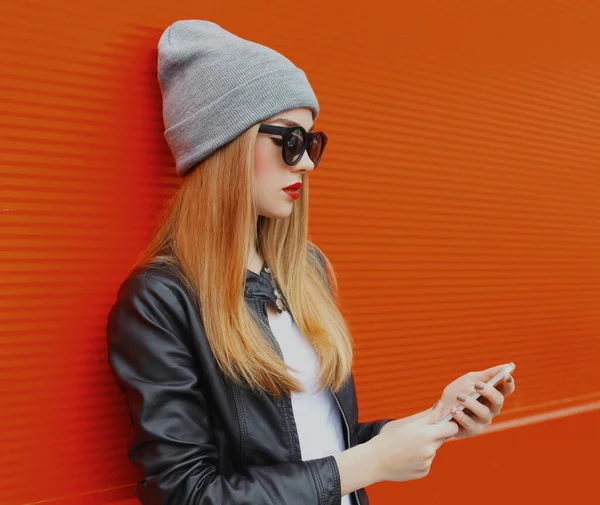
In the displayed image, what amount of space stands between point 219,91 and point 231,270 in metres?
0.46

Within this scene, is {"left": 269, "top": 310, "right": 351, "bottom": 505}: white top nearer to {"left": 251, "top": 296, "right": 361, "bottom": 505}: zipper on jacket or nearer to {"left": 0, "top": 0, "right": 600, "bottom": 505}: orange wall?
{"left": 251, "top": 296, "right": 361, "bottom": 505}: zipper on jacket

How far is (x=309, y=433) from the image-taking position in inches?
70.1

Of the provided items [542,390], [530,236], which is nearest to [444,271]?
[530,236]

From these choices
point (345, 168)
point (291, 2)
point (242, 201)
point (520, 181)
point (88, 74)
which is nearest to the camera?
point (242, 201)

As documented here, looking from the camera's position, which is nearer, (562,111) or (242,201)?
(242,201)

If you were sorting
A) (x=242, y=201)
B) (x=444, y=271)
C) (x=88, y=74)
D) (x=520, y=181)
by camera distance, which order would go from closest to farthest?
(x=242, y=201) → (x=88, y=74) → (x=444, y=271) → (x=520, y=181)

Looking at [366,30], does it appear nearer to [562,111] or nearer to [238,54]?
[238,54]

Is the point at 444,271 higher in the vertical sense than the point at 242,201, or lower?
lower

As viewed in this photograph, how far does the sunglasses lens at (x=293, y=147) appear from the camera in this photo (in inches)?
68.8

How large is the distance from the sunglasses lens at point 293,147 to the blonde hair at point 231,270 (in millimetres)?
89

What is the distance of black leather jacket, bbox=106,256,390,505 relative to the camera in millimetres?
1517

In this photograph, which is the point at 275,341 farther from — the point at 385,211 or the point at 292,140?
the point at 385,211

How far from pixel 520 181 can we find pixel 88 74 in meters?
2.15

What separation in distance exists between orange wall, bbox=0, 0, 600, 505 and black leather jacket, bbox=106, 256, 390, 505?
0.37 m
